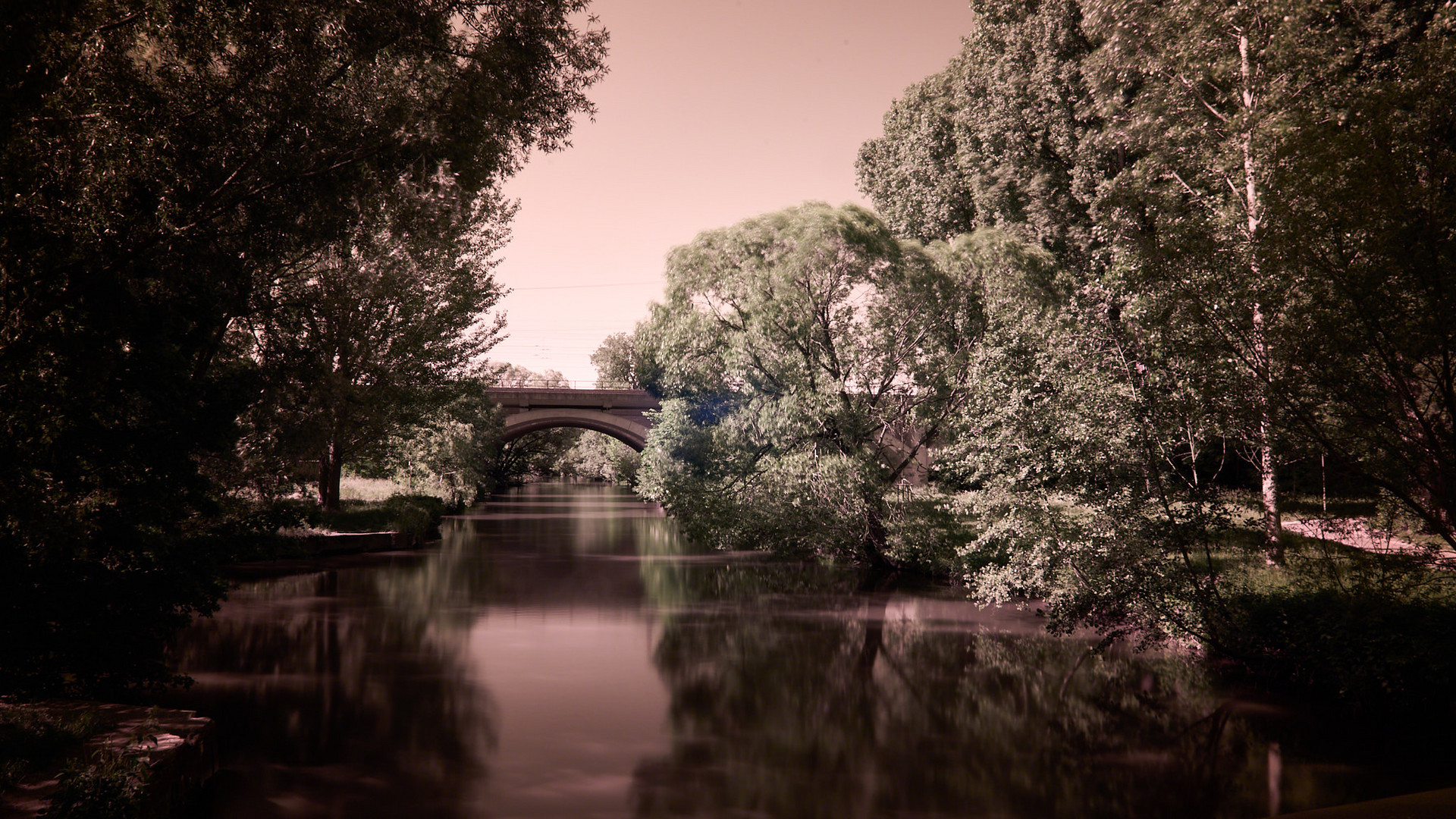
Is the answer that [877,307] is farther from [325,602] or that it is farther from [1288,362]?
[325,602]

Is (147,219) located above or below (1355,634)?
above

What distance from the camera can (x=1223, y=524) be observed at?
1082 cm

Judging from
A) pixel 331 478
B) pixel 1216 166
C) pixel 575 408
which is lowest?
pixel 331 478

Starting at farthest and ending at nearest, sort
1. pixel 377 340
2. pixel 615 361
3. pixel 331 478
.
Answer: pixel 615 361
pixel 331 478
pixel 377 340

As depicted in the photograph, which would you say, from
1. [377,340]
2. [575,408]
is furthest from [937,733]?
[575,408]

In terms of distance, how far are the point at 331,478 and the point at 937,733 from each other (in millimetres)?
21174

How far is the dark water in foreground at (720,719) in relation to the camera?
24.3ft

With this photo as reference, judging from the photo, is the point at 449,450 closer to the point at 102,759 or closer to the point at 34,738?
the point at 34,738

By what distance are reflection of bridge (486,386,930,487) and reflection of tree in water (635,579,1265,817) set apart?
2949 centimetres

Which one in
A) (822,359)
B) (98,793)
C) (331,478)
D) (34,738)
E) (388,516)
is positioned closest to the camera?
(98,793)

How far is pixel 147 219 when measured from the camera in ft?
22.7

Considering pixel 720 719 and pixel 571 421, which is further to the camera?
pixel 571 421

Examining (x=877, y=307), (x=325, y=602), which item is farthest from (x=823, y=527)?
(x=325, y=602)

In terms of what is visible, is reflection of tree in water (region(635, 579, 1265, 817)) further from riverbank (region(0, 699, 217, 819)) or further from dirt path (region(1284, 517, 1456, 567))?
riverbank (region(0, 699, 217, 819))
